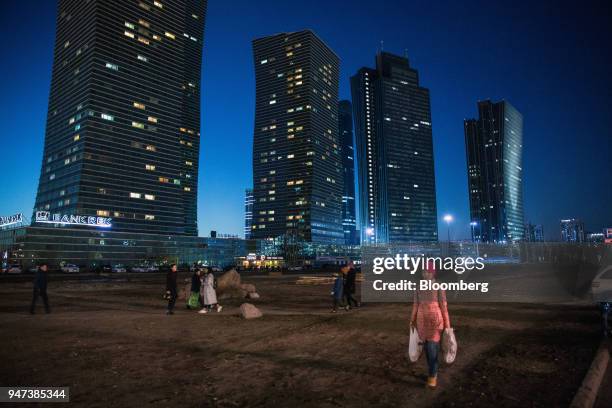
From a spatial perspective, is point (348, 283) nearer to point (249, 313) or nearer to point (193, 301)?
point (249, 313)

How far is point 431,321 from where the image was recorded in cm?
667

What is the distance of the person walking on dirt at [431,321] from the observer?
6.59 meters

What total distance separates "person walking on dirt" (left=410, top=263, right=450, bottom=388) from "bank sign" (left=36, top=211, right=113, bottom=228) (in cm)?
12715

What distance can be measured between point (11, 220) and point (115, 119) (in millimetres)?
61391

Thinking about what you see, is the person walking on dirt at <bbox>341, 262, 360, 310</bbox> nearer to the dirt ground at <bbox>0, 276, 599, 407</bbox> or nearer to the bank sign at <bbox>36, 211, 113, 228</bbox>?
the dirt ground at <bbox>0, 276, 599, 407</bbox>

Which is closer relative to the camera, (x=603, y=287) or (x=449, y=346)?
(x=449, y=346)

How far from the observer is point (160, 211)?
534 ft

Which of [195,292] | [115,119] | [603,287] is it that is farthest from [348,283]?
[115,119]

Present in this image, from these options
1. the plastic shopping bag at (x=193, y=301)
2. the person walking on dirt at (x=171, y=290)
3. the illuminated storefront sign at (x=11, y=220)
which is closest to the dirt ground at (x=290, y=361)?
the person walking on dirt at (x=171, y=290)

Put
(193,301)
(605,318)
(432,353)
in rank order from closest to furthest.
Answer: (432,353)
(605,318)
(193,301)

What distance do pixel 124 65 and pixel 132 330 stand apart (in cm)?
17677

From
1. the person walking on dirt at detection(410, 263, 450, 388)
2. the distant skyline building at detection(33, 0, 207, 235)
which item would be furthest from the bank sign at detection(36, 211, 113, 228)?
the person walking on dirt at detection(410, 263, 450, 388)

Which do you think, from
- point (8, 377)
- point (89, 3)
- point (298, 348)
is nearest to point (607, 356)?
point (298, 348)

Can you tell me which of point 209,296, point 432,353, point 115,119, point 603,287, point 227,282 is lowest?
point 209,296
